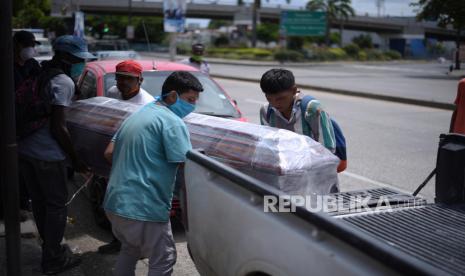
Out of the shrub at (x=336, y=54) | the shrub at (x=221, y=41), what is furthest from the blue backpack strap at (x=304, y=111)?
the shrub at (x=221, y=41)

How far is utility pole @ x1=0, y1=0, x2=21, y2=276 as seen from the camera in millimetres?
3223

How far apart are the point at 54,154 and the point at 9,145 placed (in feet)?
2.31

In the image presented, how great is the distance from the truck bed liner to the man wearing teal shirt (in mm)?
1102

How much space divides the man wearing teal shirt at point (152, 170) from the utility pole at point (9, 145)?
2.11 ft

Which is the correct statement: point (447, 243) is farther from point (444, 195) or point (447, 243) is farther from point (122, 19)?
point (122, 19)

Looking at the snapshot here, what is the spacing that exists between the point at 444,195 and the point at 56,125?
2616 millimetres

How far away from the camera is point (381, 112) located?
15.2 meters

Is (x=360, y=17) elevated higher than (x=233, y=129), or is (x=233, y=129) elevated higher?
(x=360, y=17)

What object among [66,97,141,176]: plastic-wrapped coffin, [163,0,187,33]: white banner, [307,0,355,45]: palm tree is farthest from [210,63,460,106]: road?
[307,0,355,45]: palm tree

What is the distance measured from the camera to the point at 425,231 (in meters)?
2.52

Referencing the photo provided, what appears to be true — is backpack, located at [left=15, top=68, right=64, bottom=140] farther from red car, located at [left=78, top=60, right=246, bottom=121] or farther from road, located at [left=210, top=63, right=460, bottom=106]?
road, located at [left=210, top=63, right=460, bottom=106]

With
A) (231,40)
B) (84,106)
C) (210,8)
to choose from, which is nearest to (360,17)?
(231,40)

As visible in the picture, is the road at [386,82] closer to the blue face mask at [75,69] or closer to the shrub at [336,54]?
the blue face mask at [75,69]

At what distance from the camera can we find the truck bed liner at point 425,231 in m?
2.21
